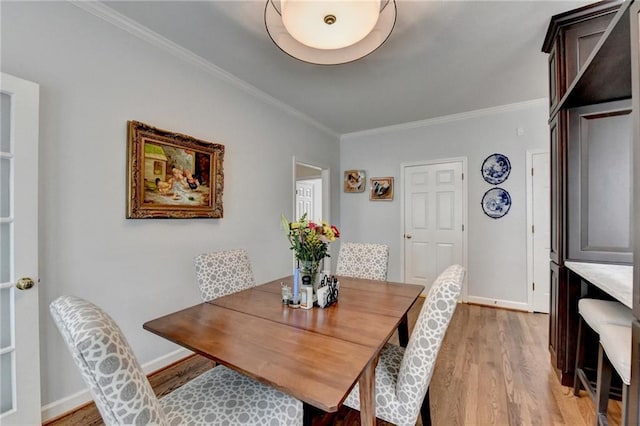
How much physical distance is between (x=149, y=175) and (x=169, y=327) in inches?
50.8

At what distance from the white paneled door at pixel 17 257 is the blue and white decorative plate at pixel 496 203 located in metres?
4.29

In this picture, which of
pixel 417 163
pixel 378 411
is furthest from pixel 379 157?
pixel 378 411

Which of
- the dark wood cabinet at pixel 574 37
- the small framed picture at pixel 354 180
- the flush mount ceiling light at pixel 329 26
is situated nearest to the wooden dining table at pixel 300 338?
the flush mount ceiling light at pixel 329 26

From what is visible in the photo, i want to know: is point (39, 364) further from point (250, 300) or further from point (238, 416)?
point (238, 416)

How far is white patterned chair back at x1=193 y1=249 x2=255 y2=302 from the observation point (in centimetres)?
176

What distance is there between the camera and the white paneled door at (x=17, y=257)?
1383mm

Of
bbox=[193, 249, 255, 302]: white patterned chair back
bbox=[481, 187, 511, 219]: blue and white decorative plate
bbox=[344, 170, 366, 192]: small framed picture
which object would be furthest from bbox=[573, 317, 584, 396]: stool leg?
bbox=[344, 170, 366, 192]: small framed picture

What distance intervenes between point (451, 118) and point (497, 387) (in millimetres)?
3211

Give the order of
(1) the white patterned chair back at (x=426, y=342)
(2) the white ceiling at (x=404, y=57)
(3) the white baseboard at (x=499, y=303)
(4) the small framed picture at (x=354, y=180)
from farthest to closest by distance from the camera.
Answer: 1. (4) the small framed picture at (x=354, y=180)
2. (3) the white baseboard at (x=499, y=303)
3. (2) the white ceiling at (x=404, y=57)
4. (1) the white patterned chair back at (x=426, y=342)

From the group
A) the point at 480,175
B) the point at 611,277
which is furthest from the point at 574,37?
the point at 480,175

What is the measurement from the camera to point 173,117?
7.37ft

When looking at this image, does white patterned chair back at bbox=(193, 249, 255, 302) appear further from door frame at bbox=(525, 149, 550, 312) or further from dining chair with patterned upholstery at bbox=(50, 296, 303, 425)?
door frame at bbox=(525, 149, 550, 312)

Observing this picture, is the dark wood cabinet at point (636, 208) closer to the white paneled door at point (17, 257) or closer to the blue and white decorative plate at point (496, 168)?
the white paneled door at point (17, 257)

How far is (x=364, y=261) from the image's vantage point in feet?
7.95
